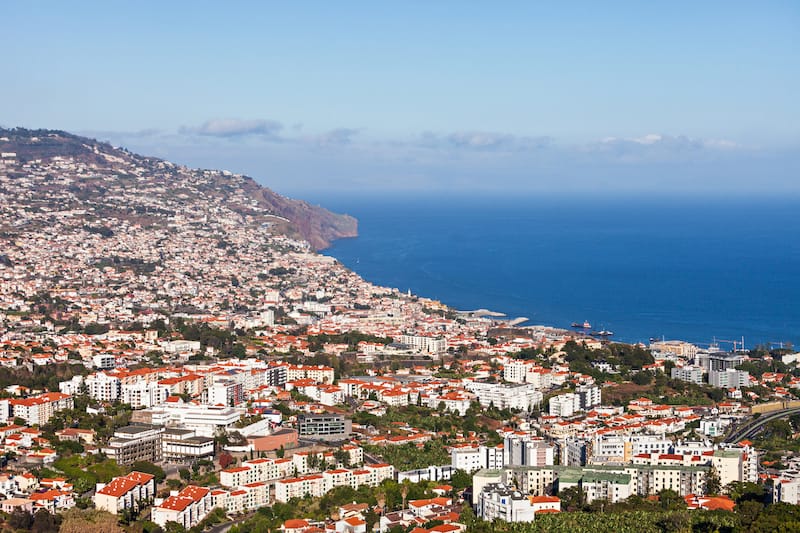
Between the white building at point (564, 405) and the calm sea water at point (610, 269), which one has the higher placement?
the calm sea water at point (610, 269)

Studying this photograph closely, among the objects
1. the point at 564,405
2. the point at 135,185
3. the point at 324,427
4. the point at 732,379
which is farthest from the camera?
the point at 135,185

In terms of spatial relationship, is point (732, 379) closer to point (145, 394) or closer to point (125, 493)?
point (145, 394)

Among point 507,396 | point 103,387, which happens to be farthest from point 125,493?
point 507,396

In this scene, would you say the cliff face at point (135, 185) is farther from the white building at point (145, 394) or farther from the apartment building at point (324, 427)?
the apartment building at point (324, 427)

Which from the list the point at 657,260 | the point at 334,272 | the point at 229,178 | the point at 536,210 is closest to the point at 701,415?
the point at 334,272

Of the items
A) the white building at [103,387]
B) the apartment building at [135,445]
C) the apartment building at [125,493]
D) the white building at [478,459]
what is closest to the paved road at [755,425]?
the white building at [478,459]
